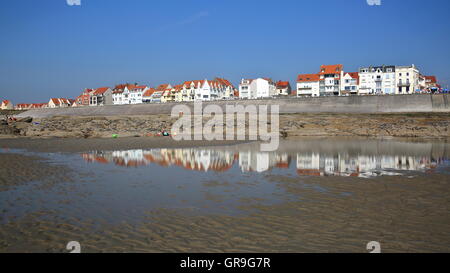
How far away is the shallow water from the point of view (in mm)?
10188

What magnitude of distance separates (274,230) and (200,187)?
5798mm

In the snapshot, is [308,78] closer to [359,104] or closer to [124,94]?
[359,104]

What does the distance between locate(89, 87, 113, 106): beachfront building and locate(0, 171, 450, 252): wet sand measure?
152771mm

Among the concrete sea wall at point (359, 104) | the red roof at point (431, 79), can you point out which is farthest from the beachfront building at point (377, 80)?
the red roof at point (431, 79)

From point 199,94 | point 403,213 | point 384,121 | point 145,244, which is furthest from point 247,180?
point 199,94

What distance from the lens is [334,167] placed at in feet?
62.3

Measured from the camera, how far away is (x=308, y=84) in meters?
110

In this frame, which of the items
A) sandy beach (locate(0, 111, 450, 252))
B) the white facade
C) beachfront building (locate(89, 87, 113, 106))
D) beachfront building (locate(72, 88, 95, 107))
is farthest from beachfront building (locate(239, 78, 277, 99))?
sandy beach (locate(0, 111, 450, 252))

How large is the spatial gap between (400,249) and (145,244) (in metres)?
5.59

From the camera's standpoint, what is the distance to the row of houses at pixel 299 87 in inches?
3853

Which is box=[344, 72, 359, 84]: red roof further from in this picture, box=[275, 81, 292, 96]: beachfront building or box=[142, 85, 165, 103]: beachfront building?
box=[142, 85, 165, 103]: beachfront building

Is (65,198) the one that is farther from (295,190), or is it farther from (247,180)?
(295,190)

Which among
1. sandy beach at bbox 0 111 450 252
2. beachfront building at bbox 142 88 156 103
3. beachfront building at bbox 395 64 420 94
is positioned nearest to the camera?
sandy beach at bbox 0 111 450 252
